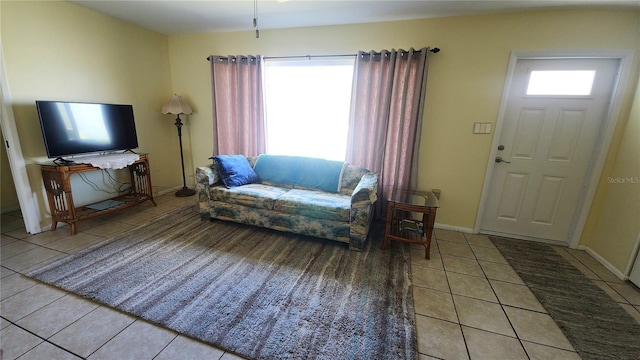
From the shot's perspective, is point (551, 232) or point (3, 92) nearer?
point (3, 92)

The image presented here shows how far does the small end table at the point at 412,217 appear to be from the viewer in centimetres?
230

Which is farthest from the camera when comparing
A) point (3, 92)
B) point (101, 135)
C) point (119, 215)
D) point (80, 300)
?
point (119, 215)

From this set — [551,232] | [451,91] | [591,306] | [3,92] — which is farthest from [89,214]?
[551,232]

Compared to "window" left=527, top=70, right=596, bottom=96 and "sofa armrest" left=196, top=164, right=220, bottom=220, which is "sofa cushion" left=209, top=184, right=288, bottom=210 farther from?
"window" left=527, top=70, right=596, bottom=96

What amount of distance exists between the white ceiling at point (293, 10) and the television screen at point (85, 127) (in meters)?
1.13

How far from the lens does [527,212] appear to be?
2768mm

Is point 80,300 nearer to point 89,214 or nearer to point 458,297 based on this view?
point 89,214

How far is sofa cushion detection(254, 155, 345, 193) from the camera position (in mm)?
→ 2997

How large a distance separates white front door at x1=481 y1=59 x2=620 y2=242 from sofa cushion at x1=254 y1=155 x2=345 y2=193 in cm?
179

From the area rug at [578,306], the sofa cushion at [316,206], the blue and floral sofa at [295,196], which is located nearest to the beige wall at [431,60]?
the area rug at [578,306]

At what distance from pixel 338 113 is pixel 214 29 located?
2.05 metres

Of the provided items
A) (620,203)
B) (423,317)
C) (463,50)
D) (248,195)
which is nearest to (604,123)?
(620,203)

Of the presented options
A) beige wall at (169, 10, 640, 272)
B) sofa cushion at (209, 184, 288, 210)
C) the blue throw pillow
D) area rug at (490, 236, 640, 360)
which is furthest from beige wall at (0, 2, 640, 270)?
sofa cushion at (209, 184, 288, 210)

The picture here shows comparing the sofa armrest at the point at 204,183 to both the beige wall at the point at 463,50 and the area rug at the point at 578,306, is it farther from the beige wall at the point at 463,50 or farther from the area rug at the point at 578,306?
the area rug at the point at 578,306
